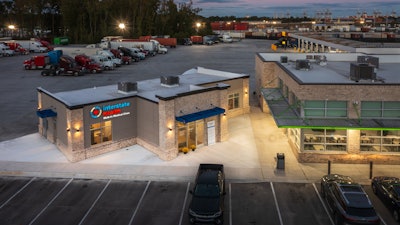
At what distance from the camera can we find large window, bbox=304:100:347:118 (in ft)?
86.2

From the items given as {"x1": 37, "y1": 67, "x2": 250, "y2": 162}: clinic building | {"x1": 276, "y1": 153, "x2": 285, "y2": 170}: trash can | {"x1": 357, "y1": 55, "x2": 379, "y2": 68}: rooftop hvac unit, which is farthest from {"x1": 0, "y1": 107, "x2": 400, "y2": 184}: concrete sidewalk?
{"x1": 357, "y1": 55, "x2": 379, "y2": 68}: rooftop hvac unit

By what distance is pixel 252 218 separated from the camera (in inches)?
766

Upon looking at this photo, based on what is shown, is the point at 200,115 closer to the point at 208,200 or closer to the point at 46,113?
the point at 208,200

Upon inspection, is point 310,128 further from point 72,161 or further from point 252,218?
point 72,161

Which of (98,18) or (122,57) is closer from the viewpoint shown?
(122,57)

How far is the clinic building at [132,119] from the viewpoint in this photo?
87.1 ft

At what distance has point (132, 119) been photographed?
29.2 metres

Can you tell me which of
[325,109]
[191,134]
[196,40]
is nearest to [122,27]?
[196,40]

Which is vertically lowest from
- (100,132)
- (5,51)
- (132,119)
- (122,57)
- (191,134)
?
(191,134)

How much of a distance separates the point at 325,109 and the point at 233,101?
1274cm

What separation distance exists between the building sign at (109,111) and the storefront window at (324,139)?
12228mm

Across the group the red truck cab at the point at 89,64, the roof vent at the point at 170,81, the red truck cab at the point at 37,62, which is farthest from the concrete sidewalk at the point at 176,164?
the red truck cab at the point at 37,62

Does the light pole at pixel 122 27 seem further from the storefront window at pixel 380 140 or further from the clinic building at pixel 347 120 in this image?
the storefront window at pixel 380 140

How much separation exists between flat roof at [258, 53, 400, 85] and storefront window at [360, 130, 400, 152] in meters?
3.13
